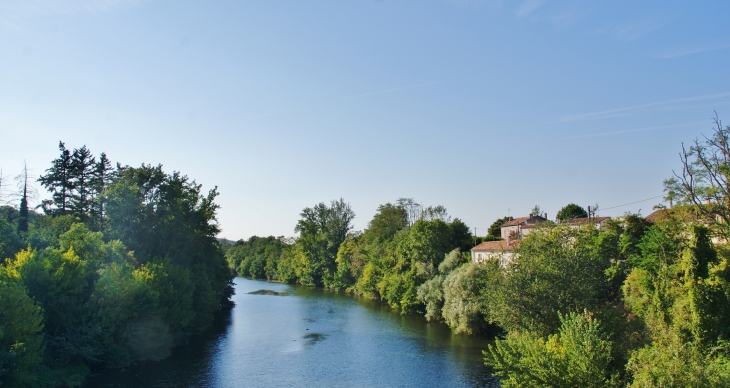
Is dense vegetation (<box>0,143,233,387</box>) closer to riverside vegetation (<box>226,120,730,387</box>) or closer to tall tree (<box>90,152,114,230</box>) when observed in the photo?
tall tree (<box>90,152,114,230</box>)

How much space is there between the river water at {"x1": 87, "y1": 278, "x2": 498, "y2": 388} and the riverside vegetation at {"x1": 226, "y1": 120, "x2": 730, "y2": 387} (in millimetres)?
3319

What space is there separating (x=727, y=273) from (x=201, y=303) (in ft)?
149

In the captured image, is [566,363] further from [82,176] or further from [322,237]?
[322,237]

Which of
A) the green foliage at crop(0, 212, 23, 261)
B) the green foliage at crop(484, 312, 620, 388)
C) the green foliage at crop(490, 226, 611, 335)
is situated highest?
the green foliage at crop(0, 212, 23, 261)

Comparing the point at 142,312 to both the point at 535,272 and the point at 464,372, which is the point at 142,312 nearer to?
the point at 464,372

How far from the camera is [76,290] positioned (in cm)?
3384

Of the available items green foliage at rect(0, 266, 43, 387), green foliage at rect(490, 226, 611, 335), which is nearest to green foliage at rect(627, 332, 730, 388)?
green foliage at rect(490, 226, 611, 335)

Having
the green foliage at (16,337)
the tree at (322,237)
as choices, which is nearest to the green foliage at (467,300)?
the green foliage at (16,337)

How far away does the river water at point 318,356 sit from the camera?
3306 cm

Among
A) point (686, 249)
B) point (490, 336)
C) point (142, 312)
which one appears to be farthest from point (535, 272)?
point (142, 312)

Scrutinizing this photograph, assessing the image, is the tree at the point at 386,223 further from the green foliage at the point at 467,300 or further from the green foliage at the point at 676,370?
the green foliage at the point at 676,370

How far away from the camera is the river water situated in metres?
33.1

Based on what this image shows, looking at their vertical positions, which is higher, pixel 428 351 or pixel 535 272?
pixel 535 272

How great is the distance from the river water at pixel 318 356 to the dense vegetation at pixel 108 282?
2.30 metres
